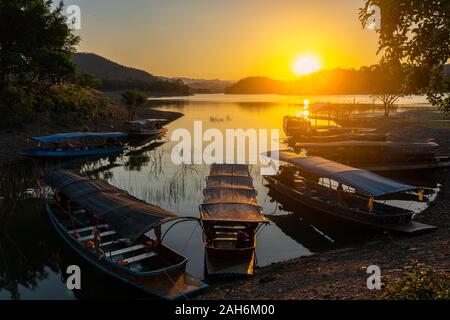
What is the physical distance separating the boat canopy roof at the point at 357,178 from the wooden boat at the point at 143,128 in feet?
138

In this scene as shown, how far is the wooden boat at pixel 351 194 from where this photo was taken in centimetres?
2239

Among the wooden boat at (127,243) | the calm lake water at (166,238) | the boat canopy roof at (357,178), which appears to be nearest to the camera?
the wooden boat at (127,243)

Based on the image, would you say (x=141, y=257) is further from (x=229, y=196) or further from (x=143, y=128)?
(x=143, y=128)

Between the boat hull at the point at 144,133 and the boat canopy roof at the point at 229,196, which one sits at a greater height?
the boat hull at the point at 144,133

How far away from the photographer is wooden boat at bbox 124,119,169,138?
223ft

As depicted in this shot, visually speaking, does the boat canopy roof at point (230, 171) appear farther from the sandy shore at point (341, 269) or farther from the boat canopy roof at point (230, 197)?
the sandy shore at point (341, 269)

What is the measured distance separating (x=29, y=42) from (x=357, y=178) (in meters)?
58.9

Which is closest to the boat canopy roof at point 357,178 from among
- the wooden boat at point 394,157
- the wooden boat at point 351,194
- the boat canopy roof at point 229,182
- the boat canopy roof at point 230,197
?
the wooden boat at point 351,194

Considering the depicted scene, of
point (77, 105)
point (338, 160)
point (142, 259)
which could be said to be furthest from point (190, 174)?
point (77, 105)

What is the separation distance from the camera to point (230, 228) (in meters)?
21.4

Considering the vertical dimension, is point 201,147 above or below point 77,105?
below

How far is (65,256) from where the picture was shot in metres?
20.5
